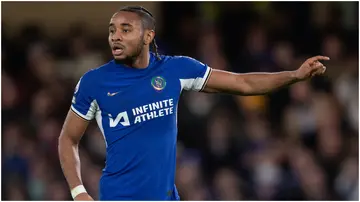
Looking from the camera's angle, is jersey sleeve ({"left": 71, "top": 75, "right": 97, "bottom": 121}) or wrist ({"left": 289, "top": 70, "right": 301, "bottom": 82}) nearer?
jersey sleeve ({"left": 71, "top": 75, "right": 97, "bottom": 121})

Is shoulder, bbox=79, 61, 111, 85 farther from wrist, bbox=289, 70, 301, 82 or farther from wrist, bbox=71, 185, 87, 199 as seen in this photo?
wrist, bbox=289, 70, 301, 82

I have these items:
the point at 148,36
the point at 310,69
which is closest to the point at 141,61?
the point at 148,36

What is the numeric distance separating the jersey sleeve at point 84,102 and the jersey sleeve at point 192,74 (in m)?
0.62

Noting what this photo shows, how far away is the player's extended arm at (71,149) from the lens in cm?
612

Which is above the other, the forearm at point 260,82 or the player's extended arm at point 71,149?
the forearm at point 260,82

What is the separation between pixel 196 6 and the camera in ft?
45.0

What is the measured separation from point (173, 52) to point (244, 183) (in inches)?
85.6

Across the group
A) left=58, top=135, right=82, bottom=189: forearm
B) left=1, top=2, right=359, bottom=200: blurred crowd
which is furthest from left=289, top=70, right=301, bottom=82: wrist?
left=1, top=2, right=359, bottom=200: blurred crowd

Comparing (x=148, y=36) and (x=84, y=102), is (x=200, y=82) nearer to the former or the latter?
(x=148, y=36)

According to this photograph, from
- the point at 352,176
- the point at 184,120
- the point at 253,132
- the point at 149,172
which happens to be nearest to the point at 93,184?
the point at 184,120

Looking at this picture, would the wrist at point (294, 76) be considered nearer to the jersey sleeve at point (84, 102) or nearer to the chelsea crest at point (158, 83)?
the chelsea crest at point (158, 83)

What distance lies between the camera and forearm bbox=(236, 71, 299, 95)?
A: 6.32m

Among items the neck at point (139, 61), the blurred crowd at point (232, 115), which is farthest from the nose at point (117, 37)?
the blurred crowd at point (232, 115)

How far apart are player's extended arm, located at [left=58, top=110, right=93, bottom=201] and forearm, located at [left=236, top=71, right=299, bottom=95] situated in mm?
1088
